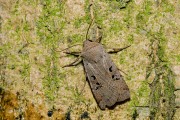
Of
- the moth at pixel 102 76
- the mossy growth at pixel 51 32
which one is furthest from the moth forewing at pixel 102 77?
the mossy growth at pixel 51 32

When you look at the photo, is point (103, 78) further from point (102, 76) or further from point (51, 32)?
point (51, 32)

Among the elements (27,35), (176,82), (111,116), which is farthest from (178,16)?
(27,35)

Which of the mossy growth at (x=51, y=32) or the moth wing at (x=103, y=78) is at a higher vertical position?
the mossy growth at (x=51, y=32)

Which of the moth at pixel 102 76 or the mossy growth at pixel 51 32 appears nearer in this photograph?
the moth at pixel 102 76

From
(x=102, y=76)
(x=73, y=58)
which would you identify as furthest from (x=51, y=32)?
(x=102, y=76)

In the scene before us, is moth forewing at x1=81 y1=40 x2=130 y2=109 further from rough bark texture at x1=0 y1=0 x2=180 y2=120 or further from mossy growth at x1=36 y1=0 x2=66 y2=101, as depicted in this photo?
mossy growth at x1=36 y1=0 x2=66 y2=101

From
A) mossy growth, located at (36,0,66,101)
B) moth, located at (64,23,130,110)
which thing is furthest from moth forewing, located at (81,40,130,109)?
mossy growth, located at (36,0,66,101)

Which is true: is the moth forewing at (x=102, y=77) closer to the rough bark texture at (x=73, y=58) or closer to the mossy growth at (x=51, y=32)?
the rough bark texture at (x=73, y=58)
